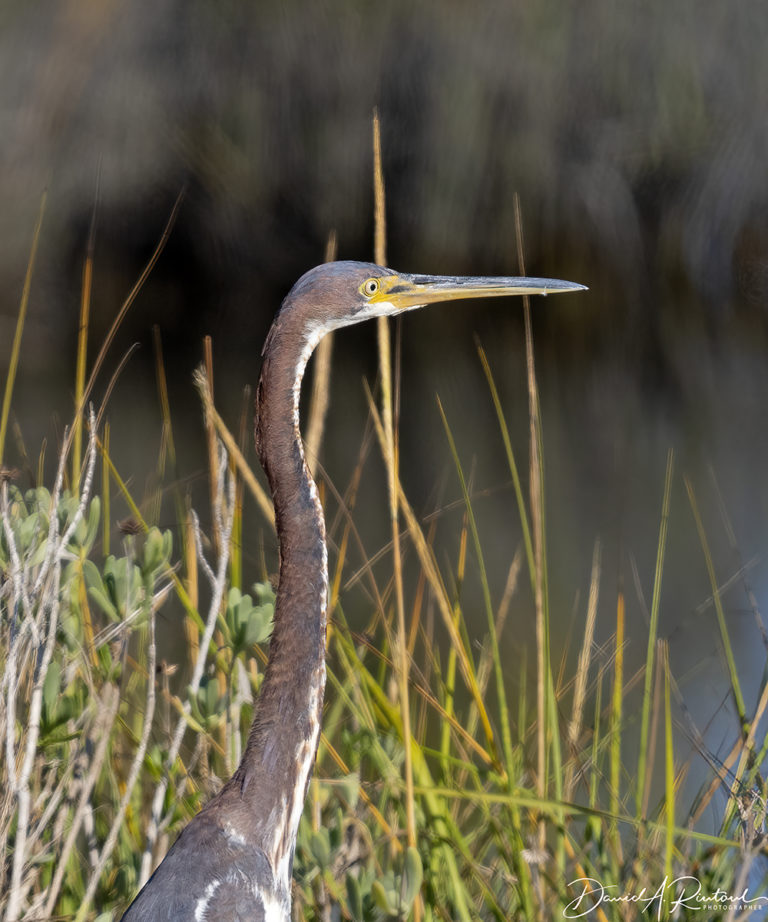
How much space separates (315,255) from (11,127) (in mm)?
2479

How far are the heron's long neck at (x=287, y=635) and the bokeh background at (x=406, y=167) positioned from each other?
622cm

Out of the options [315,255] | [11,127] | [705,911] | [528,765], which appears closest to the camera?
[705,911]

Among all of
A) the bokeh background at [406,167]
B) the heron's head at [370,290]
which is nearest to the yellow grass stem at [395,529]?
the heron's head at [370,290]

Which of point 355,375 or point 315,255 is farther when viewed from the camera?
point 315,255

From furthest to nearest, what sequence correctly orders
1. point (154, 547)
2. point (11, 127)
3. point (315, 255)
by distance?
point (315, 255), point (11, 127), point (154, 547)

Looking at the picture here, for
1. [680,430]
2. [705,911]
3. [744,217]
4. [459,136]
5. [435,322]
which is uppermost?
[459,136]

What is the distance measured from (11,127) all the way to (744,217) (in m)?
5.41

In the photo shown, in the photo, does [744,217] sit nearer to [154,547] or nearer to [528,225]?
[528,225]

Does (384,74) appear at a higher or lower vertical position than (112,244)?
higher

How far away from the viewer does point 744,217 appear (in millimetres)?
8969

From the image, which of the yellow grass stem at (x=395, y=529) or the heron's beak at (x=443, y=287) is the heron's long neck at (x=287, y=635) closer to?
the yellow grass stem at (x=395, y=529)

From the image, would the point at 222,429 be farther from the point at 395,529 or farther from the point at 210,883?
the point at 210,883

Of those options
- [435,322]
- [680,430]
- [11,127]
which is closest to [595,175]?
[435,322]

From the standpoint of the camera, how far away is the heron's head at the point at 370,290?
4.58 ft
